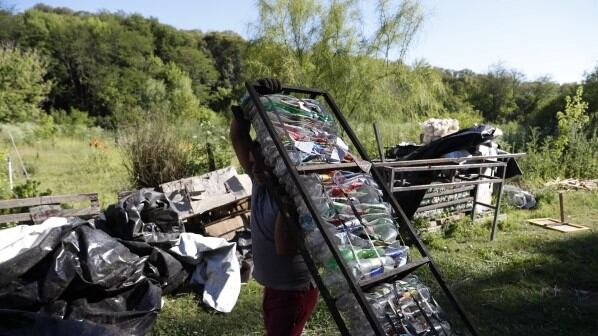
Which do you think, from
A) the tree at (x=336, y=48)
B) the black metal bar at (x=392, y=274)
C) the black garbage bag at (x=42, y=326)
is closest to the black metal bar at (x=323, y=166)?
the black metal bar at (x=392, y=274)

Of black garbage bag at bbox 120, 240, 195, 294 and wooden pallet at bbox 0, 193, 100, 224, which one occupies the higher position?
wooden pallet at bbox 0, 193, 100, 224

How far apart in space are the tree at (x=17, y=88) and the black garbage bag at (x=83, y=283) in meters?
18.1

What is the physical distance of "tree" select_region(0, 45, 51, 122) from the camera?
18312 millimetres

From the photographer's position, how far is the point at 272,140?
1547 mm

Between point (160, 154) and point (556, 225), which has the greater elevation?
point (160, 154)

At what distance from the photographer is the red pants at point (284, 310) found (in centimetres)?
170

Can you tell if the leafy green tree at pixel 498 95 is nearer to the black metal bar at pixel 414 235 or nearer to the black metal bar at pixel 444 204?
the black metal bar at pixel 444 204

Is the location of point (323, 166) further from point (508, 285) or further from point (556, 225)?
point (556, 225)

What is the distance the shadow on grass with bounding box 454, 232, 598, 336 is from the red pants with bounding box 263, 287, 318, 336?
6.60 feet

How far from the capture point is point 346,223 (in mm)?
1512

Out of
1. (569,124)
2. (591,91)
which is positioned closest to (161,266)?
(569,124)

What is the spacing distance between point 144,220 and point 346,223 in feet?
9.38

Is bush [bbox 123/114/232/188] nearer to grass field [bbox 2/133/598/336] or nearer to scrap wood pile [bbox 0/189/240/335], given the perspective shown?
grass field [bbox 2/133/598/336]

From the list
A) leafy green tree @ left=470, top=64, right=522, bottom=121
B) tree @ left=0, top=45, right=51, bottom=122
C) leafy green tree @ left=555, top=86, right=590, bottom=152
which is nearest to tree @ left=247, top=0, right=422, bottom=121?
leafy green tree @ left=555, top=86, right=590, bottom=152
